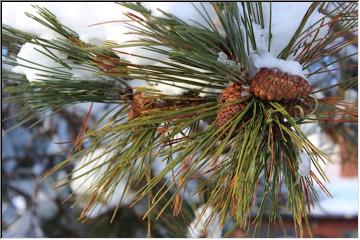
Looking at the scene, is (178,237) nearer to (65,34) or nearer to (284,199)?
(284,199)

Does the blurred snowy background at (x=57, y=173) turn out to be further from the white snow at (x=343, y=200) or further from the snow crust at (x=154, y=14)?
the white snow at (x=343, y=200)

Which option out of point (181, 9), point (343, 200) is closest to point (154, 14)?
point (181, 9)

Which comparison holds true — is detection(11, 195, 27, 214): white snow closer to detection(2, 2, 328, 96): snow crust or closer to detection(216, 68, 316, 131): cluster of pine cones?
detection(2, 2, 328, 96): snow crust


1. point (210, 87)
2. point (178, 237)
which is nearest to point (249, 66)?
point (210, 87)

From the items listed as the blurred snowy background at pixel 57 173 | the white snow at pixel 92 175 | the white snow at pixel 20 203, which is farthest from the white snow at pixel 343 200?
the white snow at pixel 92 175

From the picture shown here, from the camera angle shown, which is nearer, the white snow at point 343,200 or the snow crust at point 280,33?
the snow crust at point 280,33
